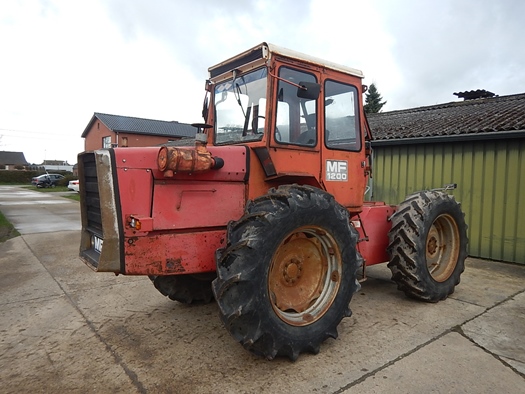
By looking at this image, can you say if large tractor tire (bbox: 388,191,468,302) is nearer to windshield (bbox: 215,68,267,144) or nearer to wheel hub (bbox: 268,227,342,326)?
wheel hub (bbox: 268,227,342,326)

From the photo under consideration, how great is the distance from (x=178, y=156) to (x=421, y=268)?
3.11 meters

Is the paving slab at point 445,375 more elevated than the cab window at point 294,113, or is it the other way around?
the cab window at point 294,113

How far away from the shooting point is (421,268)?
4418mm

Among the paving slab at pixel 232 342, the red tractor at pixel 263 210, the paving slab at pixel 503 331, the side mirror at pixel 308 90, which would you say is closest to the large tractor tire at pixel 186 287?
the red tractor at pixel 263 210

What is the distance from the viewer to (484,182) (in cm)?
738

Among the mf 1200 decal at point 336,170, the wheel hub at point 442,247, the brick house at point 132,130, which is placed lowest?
the wheel hub at point 442,247

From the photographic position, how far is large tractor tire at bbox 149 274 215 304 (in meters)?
4.34

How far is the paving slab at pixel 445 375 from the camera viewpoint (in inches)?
111

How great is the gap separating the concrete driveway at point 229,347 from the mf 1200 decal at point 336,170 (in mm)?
1559

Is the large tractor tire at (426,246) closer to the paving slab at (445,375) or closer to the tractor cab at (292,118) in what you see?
the tractor cab at (292,118)

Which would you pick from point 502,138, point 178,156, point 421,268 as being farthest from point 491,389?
point 502,138

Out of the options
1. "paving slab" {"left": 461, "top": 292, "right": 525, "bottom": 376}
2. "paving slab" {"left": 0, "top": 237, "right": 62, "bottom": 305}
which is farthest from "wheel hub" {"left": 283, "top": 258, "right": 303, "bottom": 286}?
"paving slab" {"left": 0, "top": 237, "right": 62, "bottom": 305}

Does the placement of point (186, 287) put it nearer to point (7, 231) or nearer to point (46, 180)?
point (7, 231)

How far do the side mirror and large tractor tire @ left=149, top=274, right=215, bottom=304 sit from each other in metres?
2.18
